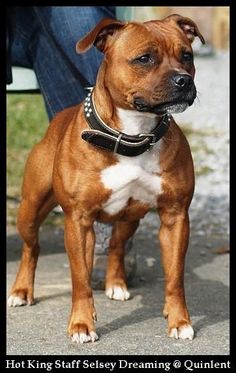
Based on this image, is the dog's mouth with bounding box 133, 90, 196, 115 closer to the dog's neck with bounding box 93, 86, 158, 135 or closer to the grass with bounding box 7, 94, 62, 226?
the dog's neck with bounding box 93, 86, 158, 135

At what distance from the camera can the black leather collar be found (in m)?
3.75

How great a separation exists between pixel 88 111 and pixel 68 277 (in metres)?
1.41

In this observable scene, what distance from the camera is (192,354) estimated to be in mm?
3639

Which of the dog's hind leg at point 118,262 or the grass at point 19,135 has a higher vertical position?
the dog's hind leg at point 118,262

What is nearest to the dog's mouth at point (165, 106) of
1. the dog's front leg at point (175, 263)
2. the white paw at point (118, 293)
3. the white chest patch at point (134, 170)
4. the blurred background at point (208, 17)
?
the white chest patch at point (134, 170)

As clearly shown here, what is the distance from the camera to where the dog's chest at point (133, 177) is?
12.4 ft

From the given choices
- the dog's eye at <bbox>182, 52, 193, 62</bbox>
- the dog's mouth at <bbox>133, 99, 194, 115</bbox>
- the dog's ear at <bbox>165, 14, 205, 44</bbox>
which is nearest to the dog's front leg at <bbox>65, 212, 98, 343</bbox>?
the dog's mouth at <bbox>133, 99, 194, 115</bbox>

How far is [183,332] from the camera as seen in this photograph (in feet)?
12.5

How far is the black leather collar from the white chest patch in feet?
0.11

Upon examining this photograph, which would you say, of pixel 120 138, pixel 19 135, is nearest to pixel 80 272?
pixel 120 138

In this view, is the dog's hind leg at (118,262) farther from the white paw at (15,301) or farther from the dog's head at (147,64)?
the dog's head at (147,64)

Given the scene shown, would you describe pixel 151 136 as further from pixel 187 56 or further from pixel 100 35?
pixel 100 35

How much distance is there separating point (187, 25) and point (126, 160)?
68 centimetres

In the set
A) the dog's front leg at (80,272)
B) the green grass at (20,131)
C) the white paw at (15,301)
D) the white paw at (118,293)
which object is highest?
the dog's front leg at (80,272)
